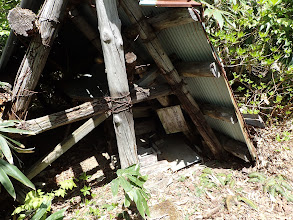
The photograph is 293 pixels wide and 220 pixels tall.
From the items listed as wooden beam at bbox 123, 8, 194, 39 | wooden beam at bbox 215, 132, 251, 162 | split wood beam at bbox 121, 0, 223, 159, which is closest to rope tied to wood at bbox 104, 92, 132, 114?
split wood beam at bbox 121, 0, 223, 159

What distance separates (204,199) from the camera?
3.36 metres

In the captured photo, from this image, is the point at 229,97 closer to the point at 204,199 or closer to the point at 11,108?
the point at 204,199

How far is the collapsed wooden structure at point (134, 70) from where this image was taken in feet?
7.80

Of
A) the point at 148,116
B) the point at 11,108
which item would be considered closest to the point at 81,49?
the point at 148,116

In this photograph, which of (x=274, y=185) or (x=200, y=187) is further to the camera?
(x=200, y=187)

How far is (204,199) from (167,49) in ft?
7.84

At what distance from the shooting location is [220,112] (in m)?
3.28

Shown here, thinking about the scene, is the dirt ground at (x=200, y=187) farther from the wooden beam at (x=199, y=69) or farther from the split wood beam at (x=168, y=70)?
the wooden beam at (x=199, y=69)

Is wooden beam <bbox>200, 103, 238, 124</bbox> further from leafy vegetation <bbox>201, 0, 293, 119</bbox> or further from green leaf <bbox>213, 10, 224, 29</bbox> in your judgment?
green leaf <bbox>213, 10, 224, 29</bbox>

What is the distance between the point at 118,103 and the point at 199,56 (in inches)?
50.9

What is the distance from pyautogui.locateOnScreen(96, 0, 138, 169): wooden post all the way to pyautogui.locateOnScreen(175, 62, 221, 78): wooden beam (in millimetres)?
994

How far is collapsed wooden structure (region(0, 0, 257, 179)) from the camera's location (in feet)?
7.80

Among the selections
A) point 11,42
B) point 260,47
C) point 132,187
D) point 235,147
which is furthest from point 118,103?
point 260,47

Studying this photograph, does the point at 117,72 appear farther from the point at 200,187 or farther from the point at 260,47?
the point at 260,47
